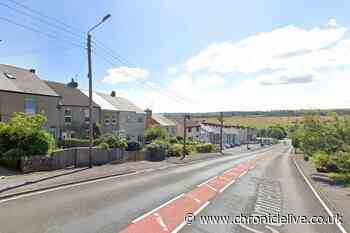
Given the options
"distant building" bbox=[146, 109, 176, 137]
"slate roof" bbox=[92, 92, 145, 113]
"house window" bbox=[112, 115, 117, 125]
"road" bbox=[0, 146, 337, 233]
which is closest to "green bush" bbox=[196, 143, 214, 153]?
"distant building" bbox=[146, 109, 176, 137]

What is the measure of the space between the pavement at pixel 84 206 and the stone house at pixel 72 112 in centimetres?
2484

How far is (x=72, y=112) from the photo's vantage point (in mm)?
43938

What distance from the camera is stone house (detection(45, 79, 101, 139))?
138 ft

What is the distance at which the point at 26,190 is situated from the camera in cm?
1537

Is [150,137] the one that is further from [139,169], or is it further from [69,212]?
[69,212]

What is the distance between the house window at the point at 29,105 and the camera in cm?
3372

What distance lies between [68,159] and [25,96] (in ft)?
39.9

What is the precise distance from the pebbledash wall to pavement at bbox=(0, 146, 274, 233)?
5.06 metres

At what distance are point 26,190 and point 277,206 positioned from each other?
11321mm

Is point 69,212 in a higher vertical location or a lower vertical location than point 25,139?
lower

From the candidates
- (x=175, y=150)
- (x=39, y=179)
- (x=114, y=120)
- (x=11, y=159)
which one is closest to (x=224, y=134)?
(x=114, y=120)

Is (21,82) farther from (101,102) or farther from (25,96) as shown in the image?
(101,102)

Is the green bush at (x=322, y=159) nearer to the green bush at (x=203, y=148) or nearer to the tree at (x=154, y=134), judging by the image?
the tree at (x=154, y=134)

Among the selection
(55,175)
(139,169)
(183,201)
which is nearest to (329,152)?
(139,169)
